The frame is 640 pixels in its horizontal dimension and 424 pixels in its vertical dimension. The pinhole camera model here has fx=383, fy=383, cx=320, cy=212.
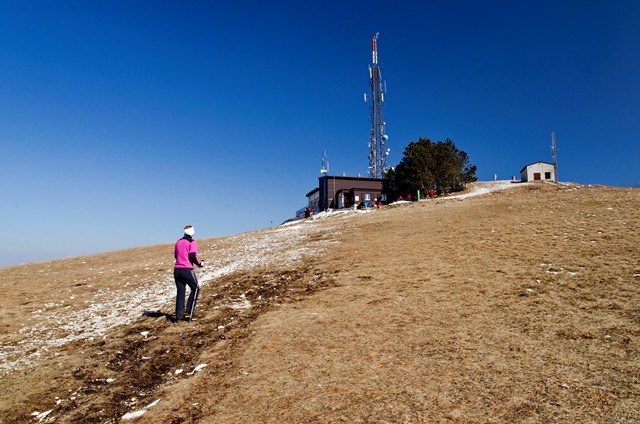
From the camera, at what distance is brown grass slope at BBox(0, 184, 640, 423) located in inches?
258

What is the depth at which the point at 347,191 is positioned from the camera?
82188 millimetres

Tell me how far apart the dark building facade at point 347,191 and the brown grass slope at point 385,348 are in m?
62.6

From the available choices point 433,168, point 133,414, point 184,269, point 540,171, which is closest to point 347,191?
point 433,168

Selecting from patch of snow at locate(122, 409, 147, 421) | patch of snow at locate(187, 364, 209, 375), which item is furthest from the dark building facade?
patch of snow at locate(122, 409, 147, 421)

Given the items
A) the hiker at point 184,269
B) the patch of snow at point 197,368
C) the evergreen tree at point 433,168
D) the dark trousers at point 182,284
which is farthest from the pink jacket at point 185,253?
the evergreen tree at point 433,168

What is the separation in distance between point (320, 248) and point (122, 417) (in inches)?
721

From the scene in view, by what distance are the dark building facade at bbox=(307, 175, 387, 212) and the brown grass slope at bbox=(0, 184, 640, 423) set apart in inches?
2464

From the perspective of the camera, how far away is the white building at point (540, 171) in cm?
7294

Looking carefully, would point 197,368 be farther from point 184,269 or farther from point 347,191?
point 347,191

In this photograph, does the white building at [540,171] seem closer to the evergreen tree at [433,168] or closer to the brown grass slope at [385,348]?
the evergreen tree at [433,168]

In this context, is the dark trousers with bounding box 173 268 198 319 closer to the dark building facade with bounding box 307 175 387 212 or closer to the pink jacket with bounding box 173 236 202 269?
the pink jacket with bounding box 173 236 202 269

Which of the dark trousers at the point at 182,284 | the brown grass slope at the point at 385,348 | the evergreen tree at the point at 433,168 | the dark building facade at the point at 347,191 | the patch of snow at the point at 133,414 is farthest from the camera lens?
the dark building facade at the point at 347,191

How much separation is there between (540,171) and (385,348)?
252 feet

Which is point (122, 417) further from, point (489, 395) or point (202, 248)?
point (202, 248)
